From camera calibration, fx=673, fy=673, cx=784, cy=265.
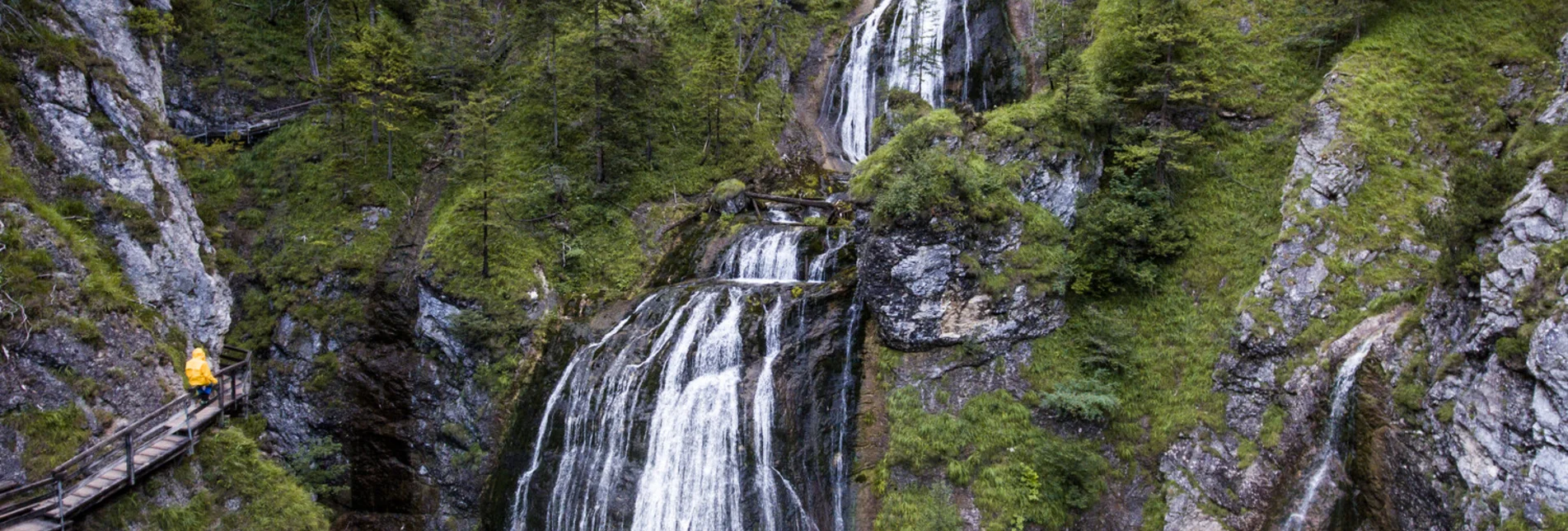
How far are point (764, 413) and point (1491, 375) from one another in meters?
12.2

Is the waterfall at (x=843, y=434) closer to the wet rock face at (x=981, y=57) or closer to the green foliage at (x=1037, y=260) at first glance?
the green foliage at (x=1037, y=260)

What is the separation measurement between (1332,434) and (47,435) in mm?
22024

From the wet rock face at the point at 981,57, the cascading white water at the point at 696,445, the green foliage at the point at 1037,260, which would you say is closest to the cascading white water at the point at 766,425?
the cascading white water at the point at 696,445

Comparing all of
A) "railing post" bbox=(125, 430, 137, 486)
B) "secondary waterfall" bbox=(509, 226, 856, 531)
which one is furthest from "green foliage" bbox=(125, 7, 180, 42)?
"secondary waterfall" bbox=(509, 226, 856, 531)

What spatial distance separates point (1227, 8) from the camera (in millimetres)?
19281

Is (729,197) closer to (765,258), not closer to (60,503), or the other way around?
(765,258)

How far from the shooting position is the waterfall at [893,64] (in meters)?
26.8

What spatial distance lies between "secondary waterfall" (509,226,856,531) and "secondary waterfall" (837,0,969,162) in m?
11.7

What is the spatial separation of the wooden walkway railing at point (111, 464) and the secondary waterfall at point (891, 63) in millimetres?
21028

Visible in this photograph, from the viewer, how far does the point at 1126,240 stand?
1600cm

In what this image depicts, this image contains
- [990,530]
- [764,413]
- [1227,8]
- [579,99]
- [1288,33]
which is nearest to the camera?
[990,530]

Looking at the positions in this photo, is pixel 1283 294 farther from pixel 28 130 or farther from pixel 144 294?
pixel 28 130

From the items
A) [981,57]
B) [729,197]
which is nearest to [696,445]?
[729,197]

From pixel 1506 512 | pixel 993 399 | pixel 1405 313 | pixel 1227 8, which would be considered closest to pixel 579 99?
pixel 993 399
